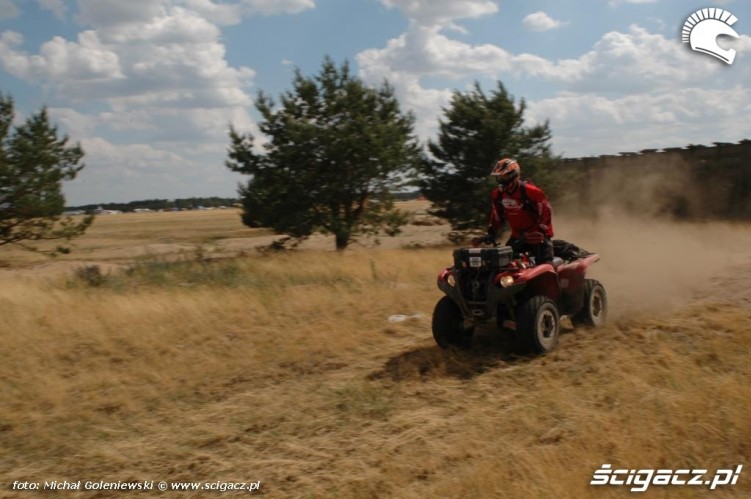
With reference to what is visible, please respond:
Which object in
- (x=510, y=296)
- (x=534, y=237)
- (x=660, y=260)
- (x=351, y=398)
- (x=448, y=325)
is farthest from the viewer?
(x=660, y=260)

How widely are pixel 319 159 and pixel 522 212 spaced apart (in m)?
14.4

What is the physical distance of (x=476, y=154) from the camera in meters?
23.9

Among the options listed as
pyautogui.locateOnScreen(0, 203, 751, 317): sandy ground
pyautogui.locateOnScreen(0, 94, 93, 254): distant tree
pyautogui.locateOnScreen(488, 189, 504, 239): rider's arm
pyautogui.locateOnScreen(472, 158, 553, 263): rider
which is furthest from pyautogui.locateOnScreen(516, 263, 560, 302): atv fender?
pyautogui.locateOnScreen(0, 94, 93, 254): distant tree

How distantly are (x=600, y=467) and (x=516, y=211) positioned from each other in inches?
160

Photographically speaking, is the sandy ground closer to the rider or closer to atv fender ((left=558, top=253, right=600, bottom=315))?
atv fender ((left=558, top=253, right=600, bottom=315))

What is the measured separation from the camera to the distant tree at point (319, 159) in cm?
2144

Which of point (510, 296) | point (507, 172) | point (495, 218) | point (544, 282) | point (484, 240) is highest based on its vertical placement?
point (507, 172)

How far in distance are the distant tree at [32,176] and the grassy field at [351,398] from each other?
11666 millimetres

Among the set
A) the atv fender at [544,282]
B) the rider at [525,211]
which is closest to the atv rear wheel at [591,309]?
the atv fender at [544,282]

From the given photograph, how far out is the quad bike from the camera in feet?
24.7

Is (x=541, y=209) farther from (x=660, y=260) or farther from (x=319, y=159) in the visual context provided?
(x=319, y=159)

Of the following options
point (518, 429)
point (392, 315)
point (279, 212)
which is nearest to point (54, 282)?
point (392, 315)

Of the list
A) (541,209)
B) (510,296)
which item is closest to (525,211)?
(541,209)

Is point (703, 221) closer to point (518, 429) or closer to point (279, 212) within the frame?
point (279, 212)
